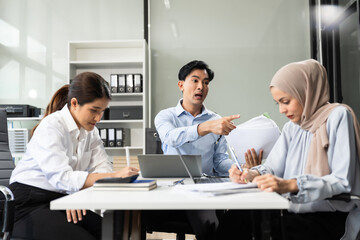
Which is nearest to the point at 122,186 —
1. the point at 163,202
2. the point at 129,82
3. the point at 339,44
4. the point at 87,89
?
the point at 163,202

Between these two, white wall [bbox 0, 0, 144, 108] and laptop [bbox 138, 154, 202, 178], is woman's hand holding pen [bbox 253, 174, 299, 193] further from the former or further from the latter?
white wall [bbox 0, 0, 144, 108]

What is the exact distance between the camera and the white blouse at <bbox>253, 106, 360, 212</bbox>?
4.26 ft

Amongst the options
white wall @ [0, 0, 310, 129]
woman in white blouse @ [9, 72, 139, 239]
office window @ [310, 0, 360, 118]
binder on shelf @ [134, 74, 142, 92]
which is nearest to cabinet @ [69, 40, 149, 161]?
binder on shelf @ [134, 74, 142, 92]

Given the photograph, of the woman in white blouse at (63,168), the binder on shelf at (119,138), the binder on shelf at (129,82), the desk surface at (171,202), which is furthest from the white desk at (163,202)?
the binder on shelf at (129,82)

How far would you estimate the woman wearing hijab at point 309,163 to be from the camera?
1305 millimetres

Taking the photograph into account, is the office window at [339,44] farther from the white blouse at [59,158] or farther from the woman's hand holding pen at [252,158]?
the white blouse at [59,158]

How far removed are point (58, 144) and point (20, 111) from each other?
3.38 m

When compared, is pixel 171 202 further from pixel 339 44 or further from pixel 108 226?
pixel 339 44

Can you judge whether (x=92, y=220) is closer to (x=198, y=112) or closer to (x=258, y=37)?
(x=198, y=112)

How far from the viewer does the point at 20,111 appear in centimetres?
470

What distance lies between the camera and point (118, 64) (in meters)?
4.94

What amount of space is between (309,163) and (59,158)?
98cm

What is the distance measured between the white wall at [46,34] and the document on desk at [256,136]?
11.4 ft

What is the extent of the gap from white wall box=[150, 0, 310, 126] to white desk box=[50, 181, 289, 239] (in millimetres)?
3741
